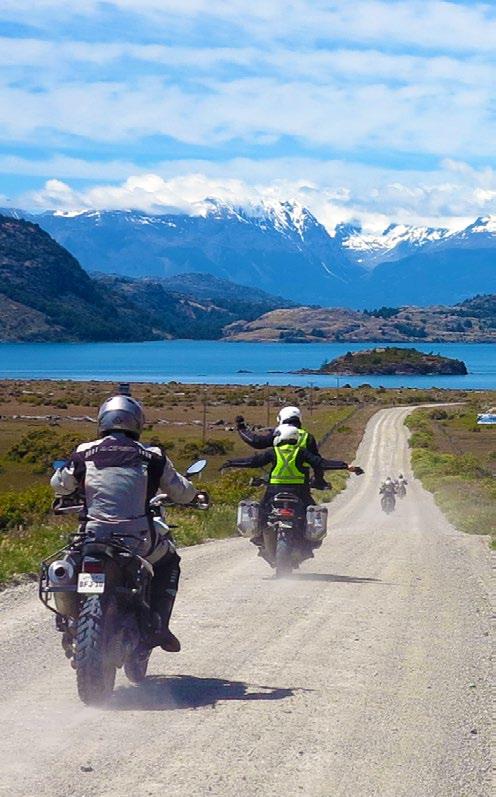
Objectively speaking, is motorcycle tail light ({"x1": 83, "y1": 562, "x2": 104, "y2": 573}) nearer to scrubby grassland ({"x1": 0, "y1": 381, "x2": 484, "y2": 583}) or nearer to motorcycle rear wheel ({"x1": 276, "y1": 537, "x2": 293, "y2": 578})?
scrubby grassland ({"x1": 0, "y1": 381, "x2": 484, "y2": 583})

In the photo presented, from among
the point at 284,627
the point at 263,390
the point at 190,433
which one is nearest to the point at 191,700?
the point at 284,627

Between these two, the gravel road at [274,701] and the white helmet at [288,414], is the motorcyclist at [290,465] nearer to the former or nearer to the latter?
the white helmet at [288,414]

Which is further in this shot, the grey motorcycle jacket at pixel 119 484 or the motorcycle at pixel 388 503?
the motorcycle at pixel 388 503

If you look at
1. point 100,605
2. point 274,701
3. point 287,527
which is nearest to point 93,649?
point 100,605

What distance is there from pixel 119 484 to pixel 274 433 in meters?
7.33

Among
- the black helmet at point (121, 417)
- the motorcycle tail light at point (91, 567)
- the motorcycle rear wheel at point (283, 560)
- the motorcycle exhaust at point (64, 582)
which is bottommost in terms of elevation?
the motorcycle rear wheel at point (283, 560)

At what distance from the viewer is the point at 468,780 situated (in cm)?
671

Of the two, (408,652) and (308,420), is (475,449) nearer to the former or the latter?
(308,420)

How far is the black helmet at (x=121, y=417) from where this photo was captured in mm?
8461

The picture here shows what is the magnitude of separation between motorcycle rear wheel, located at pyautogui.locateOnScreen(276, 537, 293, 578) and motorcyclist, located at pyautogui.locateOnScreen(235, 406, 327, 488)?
3.36 feet

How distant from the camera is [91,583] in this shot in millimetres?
7754

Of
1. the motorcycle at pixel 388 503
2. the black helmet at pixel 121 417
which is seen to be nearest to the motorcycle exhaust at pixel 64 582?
the black helmet at pixel 121 417

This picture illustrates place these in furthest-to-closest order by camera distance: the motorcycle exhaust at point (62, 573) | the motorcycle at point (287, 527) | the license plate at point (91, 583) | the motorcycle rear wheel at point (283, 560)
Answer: the motorcycle at point (287, 527), the motorcycle rear wheel at point (283, 560), the motorcycle exhaust at point (62, 573), the license plate at point (91, 583)

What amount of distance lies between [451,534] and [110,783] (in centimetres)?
1896
